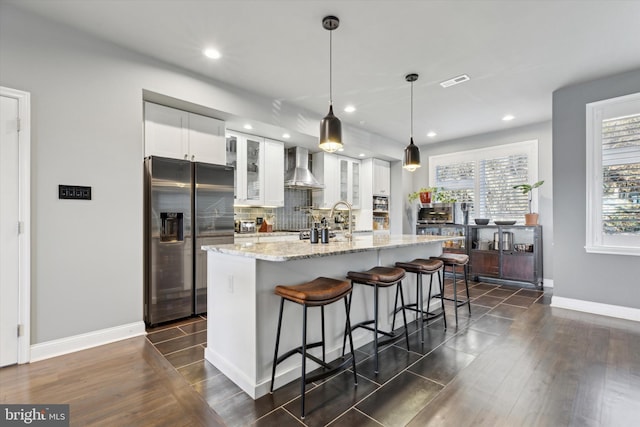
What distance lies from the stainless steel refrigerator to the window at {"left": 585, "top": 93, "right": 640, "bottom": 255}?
4506 millimetres

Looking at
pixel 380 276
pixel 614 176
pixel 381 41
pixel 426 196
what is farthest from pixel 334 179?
pixel 614 176

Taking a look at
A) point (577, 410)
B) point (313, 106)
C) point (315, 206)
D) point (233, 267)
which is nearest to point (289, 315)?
point (233, 267)

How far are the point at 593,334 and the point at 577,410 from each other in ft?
5.53

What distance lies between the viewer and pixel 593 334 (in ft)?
9.89

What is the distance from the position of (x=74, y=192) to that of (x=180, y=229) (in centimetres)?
103

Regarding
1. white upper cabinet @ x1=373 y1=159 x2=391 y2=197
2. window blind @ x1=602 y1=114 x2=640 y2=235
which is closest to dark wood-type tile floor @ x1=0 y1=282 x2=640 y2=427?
window blind @ x1=602 y1=114 x2=640 y2=235

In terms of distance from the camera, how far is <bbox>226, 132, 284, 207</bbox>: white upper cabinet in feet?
14.4

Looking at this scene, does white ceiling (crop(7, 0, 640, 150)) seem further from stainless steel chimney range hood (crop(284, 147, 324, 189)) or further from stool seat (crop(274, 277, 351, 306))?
stool seat (crop(274, 277, 351, 306))

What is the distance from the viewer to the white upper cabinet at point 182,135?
3.36 meters

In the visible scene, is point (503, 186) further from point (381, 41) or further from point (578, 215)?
point (381, 41)

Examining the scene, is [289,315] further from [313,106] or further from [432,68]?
[313,106]

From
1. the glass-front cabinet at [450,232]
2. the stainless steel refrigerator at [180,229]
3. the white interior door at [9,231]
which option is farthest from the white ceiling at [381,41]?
the glass-front cabinet at [450,232]

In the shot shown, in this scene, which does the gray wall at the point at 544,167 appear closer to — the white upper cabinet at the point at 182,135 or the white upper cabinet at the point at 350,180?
the white upper cabinet at the point at 350,180

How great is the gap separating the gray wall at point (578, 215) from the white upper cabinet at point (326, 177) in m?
3.37
